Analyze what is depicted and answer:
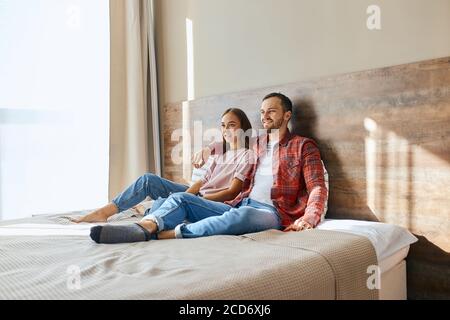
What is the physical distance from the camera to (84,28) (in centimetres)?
275

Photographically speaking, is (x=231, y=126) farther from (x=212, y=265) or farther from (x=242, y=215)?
(x=212, y=265)

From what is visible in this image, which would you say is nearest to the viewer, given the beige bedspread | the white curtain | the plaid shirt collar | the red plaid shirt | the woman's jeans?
the beige bedspread

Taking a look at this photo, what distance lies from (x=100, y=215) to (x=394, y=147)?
1376 mm

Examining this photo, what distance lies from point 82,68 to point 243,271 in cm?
224

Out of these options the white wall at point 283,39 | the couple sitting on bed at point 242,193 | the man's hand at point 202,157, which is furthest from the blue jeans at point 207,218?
the white wall at point 283,39

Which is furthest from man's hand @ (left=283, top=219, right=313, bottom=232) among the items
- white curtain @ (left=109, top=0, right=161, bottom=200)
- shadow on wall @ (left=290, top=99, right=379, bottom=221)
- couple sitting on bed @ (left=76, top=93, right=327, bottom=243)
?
white curtain @ (left=109, top=0, right=161, bottom=200)

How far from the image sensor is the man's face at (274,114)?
1.91 metres

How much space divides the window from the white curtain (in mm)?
59

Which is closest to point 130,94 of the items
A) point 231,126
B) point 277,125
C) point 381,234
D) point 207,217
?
point 231,126

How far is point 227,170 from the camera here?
6.86 feet

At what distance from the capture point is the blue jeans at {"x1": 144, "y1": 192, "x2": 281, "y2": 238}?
1479mm

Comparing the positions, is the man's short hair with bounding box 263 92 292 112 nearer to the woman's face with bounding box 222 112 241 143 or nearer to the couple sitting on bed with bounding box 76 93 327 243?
the couple sitting on bed with bounding box 76 93 327 243

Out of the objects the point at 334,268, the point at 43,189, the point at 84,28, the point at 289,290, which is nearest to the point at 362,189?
the point at 334,268

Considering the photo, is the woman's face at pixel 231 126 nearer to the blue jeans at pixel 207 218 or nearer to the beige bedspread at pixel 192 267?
the blue jeans at pixel 207 218
